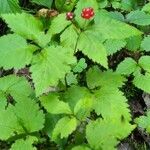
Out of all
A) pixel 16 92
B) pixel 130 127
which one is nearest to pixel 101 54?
pixel 130 127

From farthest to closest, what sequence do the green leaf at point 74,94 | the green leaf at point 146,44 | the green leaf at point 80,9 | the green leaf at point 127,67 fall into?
the green leaf at point 146,44 → the green leaf at point 127,67 → the green leaf at point 74,94 → the green leaf at point 80,9

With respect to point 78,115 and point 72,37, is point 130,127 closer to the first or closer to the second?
point 78,115

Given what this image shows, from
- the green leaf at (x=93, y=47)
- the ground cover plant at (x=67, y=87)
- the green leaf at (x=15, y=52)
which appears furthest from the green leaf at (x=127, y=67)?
the green leaf at (x=15, y=52)

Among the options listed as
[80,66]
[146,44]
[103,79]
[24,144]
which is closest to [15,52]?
[24,144]

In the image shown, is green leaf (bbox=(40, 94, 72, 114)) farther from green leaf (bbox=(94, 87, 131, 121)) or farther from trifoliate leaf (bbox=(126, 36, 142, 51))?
trifoliate leaf (bbox=(126, 36, 142, 51))

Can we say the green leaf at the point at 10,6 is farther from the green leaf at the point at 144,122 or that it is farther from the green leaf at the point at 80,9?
the green leaf at the point at 144,122

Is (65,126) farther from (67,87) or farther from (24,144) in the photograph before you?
(67,87)

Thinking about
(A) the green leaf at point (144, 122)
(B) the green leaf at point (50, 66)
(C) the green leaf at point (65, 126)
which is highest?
(B) the green leaf at point (50, 66)
